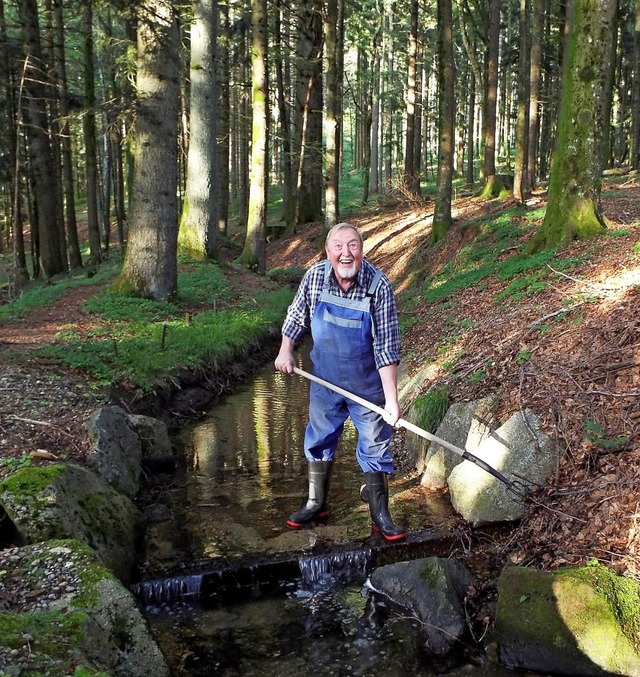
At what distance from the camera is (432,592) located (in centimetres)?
437

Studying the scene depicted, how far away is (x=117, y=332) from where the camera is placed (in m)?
9.72

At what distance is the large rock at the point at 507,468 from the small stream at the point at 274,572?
1.05 ft

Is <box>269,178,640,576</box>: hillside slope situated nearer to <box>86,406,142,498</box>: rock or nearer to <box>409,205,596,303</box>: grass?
<box>409,205,596,303</box>: grass

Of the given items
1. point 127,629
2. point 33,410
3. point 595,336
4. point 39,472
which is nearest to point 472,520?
point 595,336

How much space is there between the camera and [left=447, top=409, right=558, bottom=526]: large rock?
5156 mm

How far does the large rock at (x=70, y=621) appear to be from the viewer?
3.04 meters

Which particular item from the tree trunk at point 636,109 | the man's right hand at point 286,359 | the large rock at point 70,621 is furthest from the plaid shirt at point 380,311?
the tree trunk at point 636,109

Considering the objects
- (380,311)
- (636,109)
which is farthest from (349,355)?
(636,109)

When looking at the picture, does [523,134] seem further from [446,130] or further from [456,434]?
[456,434]

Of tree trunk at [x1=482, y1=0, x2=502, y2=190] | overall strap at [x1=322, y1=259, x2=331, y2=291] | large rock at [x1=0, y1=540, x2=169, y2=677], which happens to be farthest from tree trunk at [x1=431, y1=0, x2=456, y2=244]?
large rock at [x1=0, y1=540, x2=169, y2=677]

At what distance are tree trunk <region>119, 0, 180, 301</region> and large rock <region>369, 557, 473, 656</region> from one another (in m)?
8.29

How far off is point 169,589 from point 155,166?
863cm

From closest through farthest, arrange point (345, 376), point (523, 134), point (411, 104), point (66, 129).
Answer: point (345, 376), point (523, 134), point (66, 129), point (411, 104)

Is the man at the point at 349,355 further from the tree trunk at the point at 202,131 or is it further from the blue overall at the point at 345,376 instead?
the tree trunk at the point at 202,131
